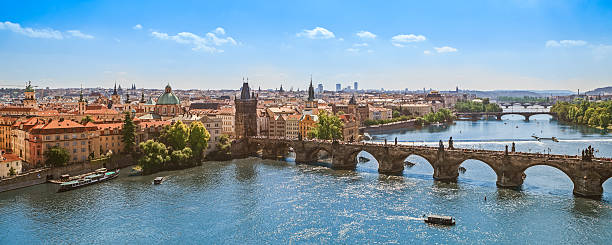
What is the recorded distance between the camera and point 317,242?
4466 centimetres

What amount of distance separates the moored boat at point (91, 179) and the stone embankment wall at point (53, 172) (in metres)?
2.11

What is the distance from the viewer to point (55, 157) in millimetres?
70688

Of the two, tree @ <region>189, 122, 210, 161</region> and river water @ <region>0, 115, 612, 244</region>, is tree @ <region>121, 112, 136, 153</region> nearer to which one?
tree @ <region>189, 122, 210, 161</region>

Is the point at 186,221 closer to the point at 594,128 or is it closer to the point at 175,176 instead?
the point at 175,176

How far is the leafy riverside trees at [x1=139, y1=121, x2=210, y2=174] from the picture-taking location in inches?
3036

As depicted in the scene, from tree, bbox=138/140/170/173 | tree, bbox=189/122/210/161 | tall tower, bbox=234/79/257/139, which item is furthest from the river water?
tall tower, bbox=234/79/257/139

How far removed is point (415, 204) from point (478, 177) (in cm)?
1864

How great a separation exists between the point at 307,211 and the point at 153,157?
33.5 meters

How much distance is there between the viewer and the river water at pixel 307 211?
4603 cm

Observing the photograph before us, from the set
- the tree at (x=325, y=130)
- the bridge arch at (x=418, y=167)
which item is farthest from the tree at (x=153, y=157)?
the bridge arch at (x=418, y=167)

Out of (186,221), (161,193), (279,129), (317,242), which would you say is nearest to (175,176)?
(161,193)

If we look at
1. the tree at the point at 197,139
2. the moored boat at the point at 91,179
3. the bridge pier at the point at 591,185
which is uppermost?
the tree at the point at 197,139

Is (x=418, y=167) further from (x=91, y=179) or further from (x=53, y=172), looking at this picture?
(x=53, y=172)

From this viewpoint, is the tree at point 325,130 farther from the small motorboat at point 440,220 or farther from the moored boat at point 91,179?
the small motorboat at point 440,220
